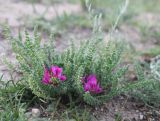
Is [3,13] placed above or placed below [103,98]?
above

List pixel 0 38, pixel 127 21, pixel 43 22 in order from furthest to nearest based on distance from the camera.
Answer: pixel 127 21, pixel 43 22, pixel 0 38

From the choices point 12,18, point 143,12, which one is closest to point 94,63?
point 12,18

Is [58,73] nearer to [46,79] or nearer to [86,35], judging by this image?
[46,79]

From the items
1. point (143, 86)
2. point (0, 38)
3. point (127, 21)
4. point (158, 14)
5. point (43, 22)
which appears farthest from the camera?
point (158, 14)

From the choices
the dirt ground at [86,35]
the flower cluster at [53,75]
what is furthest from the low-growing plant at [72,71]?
the dirt ground at [86,35]

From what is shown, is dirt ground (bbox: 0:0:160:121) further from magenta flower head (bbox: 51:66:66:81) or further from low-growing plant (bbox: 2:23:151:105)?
magenta flower head (bbox: 51:66:66:81)

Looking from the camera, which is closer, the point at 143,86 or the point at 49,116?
the point at 49,116

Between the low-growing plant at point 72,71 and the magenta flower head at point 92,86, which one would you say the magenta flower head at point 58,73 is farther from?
the magenta flower head at point 92,86

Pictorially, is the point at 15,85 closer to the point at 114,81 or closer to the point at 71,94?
the point at 71,94
